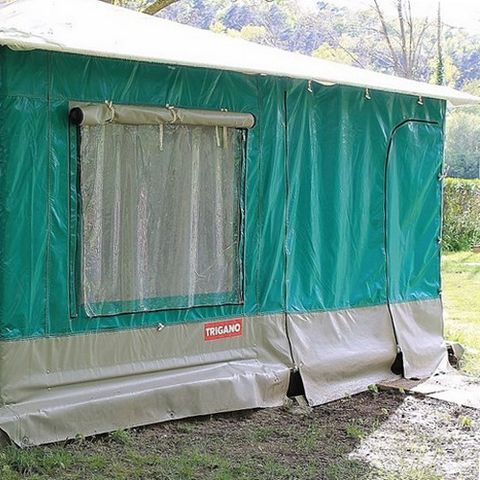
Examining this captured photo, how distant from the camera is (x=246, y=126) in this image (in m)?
4.99

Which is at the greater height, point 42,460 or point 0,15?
point 0,15

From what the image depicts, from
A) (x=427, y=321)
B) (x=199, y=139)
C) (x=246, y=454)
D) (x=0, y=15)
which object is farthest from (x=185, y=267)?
(x=427, y=321)

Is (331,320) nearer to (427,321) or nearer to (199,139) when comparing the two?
(427,321)

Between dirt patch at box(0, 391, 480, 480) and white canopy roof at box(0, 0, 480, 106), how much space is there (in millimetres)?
1702

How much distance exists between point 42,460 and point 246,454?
0.90 metres

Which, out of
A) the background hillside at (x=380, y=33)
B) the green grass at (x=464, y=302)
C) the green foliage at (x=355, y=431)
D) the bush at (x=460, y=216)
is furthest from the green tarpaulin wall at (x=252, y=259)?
the background hillside at (x=380, y=33)

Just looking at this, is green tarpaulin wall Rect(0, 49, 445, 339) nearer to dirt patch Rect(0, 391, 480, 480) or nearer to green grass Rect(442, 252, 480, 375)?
dirt patch Rect(0, 391, 480, 480)

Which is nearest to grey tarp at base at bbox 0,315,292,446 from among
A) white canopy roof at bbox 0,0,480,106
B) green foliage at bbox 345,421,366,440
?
green foliage at bbox 345,421,366,440

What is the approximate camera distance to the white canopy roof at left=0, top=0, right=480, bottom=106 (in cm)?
409

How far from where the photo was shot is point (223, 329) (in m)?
4.96

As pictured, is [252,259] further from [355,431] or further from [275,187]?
[355,431]

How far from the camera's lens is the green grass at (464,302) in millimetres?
6944

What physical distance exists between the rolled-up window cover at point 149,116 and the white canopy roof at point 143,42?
0.29 meters

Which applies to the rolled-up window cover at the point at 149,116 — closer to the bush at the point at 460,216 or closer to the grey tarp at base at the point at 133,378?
the grey tarp at base at the point at 133,378
